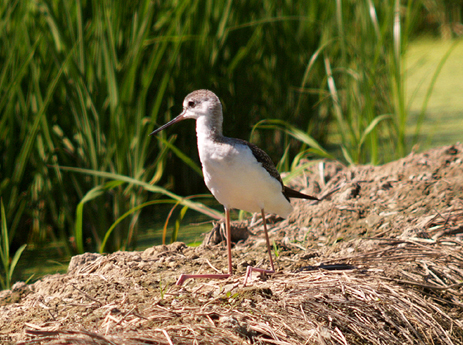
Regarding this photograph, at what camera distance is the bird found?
1.74 metres

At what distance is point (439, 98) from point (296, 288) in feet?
15.6

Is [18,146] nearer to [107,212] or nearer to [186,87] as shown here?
[107,212]

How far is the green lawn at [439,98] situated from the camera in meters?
4.40

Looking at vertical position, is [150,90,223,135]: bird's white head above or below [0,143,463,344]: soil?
above

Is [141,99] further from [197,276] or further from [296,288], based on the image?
[296,288]

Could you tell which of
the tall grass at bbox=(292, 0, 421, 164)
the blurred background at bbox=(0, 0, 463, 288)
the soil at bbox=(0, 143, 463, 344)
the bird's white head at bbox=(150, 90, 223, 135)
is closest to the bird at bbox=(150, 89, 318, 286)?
the bird's white head at bbox=(150, 90, 223, 135)

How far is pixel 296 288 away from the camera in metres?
1.68

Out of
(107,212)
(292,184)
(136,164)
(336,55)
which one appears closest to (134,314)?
(136,164)

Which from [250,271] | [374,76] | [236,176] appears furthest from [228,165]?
[374,76]

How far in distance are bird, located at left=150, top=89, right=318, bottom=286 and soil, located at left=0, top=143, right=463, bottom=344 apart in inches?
6.6

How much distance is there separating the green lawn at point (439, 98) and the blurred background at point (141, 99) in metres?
0.25

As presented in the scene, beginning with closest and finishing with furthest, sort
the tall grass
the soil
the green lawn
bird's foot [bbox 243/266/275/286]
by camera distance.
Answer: the soil, bird's foot [bbox 243/266/275/286], the tall grass, the green lawn

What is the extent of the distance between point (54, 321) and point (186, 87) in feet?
6.43

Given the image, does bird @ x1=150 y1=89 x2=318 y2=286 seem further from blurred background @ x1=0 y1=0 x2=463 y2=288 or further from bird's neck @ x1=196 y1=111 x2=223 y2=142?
blurred background @ x1=0 y1=0 x2=463 y2=288
